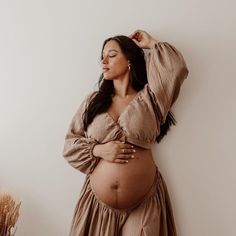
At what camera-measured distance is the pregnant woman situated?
1394mm

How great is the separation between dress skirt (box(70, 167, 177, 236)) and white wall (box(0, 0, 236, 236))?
111 millimetres

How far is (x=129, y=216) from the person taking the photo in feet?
4.64

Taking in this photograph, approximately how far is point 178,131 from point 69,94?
0.55 m

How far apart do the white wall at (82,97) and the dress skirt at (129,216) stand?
0.36 ft

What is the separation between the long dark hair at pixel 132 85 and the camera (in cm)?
151

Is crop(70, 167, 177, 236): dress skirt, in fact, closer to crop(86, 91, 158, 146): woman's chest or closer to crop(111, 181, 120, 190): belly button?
crop(111, 181, 120, 190): belly button

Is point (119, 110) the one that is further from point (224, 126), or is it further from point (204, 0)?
point (204, 0)

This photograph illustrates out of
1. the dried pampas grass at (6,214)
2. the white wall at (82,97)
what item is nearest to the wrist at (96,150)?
the white wall at (82,97)

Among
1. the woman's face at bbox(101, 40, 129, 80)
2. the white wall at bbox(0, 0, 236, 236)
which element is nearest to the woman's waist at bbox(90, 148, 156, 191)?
the white wall at bbox(0, 0, 236, 236)

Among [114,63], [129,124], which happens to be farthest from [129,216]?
[114,63]

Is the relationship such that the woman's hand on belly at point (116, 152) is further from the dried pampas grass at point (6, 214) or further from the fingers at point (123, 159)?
the dried pampas grass at point (6, 214)

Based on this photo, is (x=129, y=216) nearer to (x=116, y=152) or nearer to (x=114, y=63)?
(x=116, y=152)

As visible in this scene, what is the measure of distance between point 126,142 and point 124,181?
15 cm

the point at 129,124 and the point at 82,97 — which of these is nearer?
the point at 129,124
